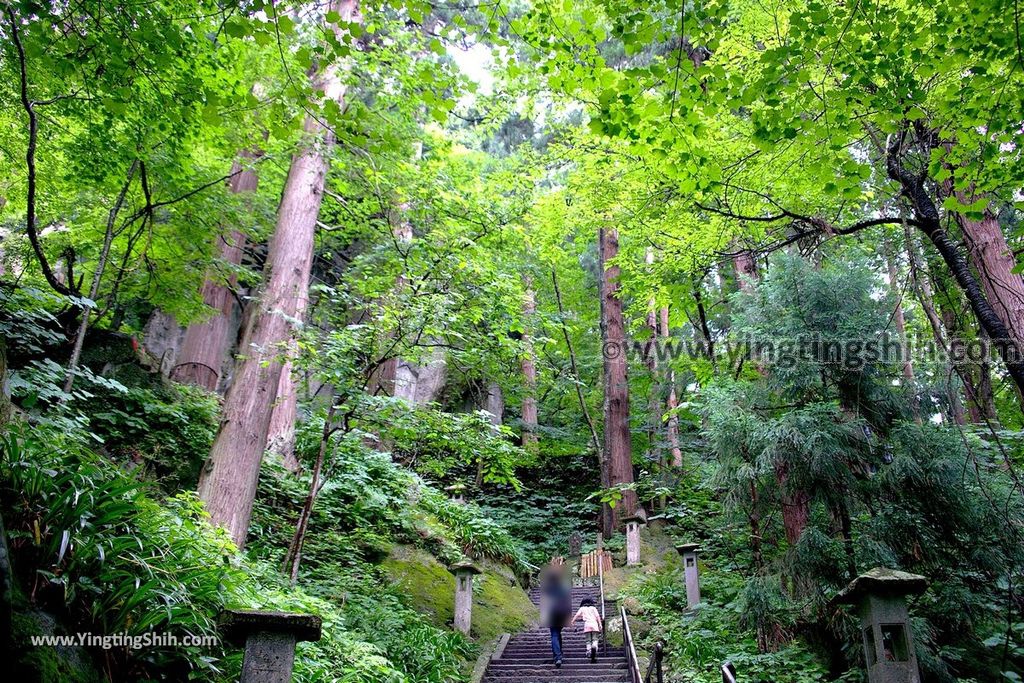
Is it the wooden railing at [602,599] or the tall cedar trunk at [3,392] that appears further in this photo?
the wooden railing at [602,599]

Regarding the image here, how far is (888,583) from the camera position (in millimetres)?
5004

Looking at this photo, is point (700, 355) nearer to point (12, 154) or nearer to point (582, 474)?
point (582, 474)

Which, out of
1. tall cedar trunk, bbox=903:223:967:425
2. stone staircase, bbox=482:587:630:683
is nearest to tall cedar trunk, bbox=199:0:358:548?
stone staircase, bbox=482:587:630:683

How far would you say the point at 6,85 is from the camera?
6.07 metres

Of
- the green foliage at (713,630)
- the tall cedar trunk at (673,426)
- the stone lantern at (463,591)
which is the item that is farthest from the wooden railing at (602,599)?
the tall cedar trunk at (673,426)

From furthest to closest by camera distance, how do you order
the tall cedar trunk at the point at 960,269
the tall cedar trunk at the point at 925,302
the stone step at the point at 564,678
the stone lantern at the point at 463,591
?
1. the stone lantern at the point at 463,591
2. the stone step at the point at 564,678
3. the tall cedar trunk at the point at 960,269
4. the tall cedar trunk at the point at 925,302

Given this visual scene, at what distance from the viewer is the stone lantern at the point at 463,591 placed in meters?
9.70

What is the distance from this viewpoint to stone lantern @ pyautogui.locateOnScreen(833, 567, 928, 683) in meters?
4.92

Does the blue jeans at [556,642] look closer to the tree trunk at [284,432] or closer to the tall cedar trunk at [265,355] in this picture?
the tall cedar trunk at [265,355]

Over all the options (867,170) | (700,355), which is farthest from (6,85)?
(700,355)

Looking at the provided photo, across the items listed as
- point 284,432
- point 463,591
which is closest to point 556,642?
point 463,591

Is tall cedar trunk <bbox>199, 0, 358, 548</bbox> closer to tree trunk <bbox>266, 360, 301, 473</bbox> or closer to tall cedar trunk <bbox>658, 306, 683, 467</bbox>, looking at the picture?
tree trunk <bbox>266, 360, 301, 473</bbox>

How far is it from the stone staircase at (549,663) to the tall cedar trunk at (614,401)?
4.56 meters

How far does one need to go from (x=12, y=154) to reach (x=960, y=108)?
9923mm
